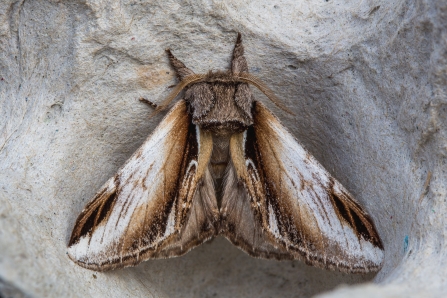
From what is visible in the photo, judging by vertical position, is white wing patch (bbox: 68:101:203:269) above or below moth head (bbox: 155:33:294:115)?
below

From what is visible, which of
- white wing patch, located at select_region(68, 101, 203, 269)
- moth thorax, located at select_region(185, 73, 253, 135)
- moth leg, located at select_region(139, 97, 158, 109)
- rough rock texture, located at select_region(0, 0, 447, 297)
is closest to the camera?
rough rock texture, located at select_region(0, 0, 447, 297)

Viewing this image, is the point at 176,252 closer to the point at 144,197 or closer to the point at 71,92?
the point at 144,197

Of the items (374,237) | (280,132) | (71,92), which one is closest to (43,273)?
(71,92)

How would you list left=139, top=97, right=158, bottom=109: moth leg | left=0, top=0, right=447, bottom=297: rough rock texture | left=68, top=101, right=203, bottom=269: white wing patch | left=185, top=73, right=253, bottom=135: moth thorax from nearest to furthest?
1. left=0, top=0, right=447, bottom=297: rough rock texture
2. left=68, top=101, right=203, bottom=269: white wing patch
3. left=185, top=73, right=253, bottom=135: moth thorax
4. left=139, top=97, right=158, bottom=109: moth leg

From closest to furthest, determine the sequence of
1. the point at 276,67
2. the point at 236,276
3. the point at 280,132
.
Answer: the point at 280,132
the point at 276,67
the point at 236,276

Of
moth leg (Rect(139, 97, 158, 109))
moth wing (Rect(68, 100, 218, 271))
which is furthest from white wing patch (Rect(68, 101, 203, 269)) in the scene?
moth leg (Rect(139, 97, 158, 109))

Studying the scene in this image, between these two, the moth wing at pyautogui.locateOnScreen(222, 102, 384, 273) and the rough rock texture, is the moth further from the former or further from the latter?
the rough rock texture

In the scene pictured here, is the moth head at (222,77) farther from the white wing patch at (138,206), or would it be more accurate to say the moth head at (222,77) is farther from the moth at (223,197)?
the white wing patch at (138,206)

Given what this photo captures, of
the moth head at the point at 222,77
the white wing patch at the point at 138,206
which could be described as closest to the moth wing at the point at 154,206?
the white wing patch at the point at 138,206
